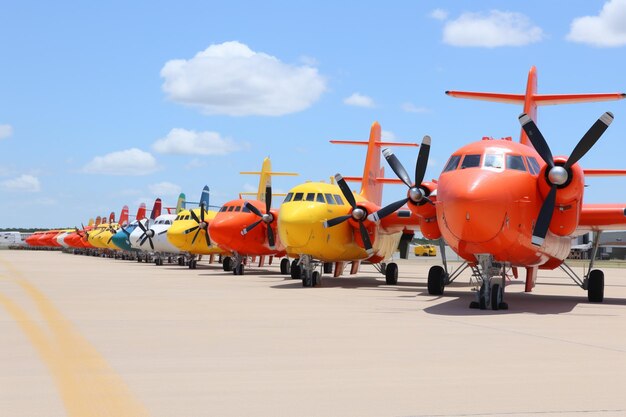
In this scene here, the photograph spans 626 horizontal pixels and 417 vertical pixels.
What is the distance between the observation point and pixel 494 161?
700 inches

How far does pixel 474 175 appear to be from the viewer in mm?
17359

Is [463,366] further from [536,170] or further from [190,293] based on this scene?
[190,293]

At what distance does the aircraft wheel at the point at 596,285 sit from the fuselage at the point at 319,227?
870 cm

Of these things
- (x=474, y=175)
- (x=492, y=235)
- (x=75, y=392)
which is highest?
(x=474, y=175)

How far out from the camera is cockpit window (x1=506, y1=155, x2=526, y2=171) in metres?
17.8

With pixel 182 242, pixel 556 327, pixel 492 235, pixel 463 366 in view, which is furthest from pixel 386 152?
pixel 182 242

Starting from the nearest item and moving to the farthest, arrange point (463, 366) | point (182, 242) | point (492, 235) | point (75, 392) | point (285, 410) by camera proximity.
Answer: point (285, 410) → point (75, 392) → point (463, 366) → point (492, 235) → point (182, 242)

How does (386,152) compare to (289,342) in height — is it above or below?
above

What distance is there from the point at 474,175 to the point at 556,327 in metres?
4.30

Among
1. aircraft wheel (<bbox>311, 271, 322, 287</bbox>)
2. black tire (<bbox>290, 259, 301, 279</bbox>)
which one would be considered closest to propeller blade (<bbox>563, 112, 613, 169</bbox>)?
aircraft wheel (<bbox>311, 271, 322, 287</bbox>)

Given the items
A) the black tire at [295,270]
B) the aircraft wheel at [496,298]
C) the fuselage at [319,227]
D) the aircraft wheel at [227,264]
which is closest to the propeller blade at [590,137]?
the aircraft wheel at [496,298]

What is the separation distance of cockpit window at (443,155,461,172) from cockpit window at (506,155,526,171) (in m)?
1.14

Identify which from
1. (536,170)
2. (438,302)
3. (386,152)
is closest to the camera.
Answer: (536,170)

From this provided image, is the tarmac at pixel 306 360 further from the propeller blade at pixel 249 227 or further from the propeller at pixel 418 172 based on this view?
the propeller blade at pixel 249 227
